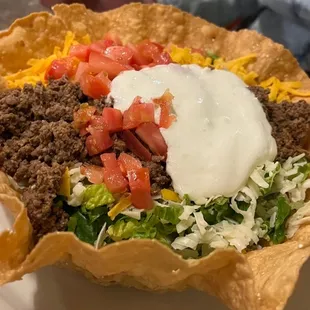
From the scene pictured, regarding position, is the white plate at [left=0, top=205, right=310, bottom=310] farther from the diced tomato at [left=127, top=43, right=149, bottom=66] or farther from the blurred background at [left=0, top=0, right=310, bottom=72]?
the blurred background at [left=0, top=0, right=310, bottom=72]

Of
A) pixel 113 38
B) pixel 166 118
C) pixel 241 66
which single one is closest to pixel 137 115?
pixel 166 118

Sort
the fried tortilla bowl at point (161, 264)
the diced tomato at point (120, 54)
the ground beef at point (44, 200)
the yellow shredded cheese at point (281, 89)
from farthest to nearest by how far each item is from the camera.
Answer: the yellow shredded cheese at point (281, 89) < the diced tomato at point (120, 54) < the ground beef at point (44, 200) < the fried tortilla bowl at point (161, 264)

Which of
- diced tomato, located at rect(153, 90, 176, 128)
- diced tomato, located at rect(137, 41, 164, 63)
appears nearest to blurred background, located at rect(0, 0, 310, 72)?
diced tomato, located at rect(137, 41, 164, 63)

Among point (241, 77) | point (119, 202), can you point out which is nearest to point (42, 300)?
point (119, 202)

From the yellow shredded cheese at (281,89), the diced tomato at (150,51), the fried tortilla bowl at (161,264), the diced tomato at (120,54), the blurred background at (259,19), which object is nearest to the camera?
the fried tortilla bowl at (161,264)

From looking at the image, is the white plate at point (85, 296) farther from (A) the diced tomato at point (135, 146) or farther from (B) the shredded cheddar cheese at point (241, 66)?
(B) the shredded cheddar cheese at point (241, 66)

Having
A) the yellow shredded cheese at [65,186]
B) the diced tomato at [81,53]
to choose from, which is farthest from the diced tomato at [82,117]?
the diced tomato at [81,53]
